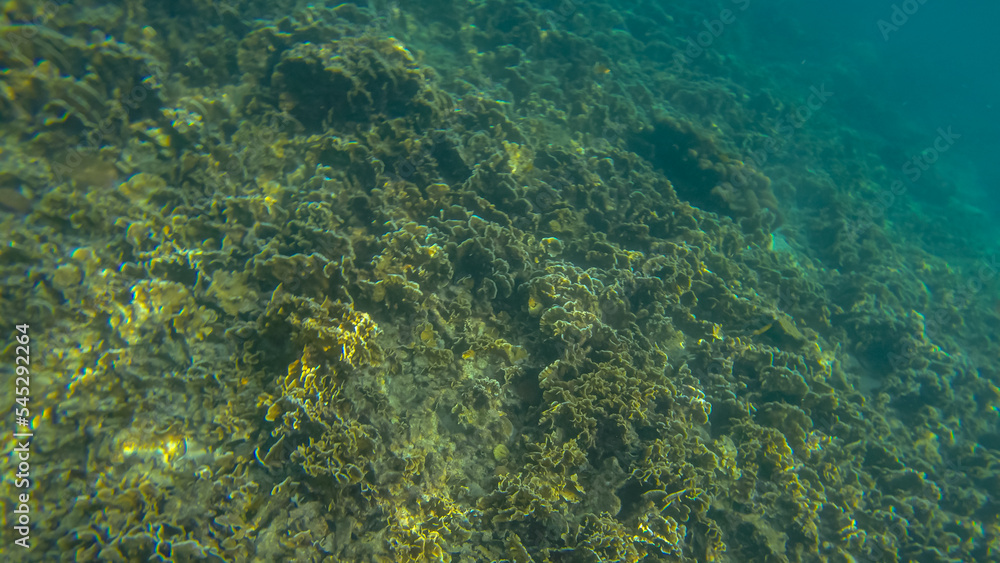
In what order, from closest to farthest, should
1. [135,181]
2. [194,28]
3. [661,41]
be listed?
[135,181]
[194,28]
[661,41]

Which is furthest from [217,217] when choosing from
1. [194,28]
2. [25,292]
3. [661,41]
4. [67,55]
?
[661,41]

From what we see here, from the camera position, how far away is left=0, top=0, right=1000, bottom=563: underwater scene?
14.6 feet

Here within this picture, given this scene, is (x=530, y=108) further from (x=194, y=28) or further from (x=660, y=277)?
(x=194, y=28)

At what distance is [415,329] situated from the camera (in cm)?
586

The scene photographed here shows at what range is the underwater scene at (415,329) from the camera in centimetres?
444

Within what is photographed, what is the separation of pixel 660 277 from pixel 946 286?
515 inches

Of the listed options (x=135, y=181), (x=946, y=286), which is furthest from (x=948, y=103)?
(x=135, y=181)

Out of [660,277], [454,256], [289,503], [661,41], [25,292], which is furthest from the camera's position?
[661,41]

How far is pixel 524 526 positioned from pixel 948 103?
47.2 m

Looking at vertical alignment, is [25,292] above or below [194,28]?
below

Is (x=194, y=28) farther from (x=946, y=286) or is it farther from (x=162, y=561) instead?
(x=946, y=286)

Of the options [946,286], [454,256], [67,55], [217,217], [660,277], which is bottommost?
[217,217]

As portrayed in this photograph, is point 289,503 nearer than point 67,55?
Yes

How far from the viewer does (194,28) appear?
28.4 ft
